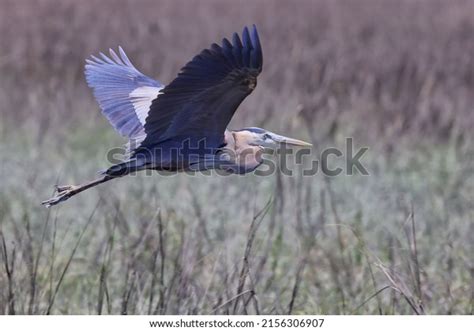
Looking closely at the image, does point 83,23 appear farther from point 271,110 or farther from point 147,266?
point 147,266

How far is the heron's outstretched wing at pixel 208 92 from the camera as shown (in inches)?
136

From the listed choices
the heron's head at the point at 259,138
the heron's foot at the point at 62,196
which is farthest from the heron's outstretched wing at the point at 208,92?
the heron's foot at the point at 62,196

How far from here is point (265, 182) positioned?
6344 millimetres

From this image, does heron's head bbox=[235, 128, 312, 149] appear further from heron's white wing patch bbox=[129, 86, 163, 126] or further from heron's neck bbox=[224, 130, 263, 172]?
heron's white wing patch bbox=[129, 86, 163, 126]

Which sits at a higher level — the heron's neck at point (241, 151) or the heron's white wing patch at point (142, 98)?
the heron's white wing patch at point (142, 98)

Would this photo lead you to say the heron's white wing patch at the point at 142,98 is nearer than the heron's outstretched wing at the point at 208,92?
No

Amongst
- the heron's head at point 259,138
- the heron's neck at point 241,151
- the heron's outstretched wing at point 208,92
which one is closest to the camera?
the heron's outstretched wing at point 208,92

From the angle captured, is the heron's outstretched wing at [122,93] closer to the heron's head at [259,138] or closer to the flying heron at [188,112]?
the flying heron at [188,112]

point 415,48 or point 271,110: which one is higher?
point 415,48

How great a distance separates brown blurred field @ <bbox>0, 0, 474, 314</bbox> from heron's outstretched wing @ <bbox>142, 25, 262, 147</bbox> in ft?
1.16

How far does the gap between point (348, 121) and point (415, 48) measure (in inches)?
47.8
